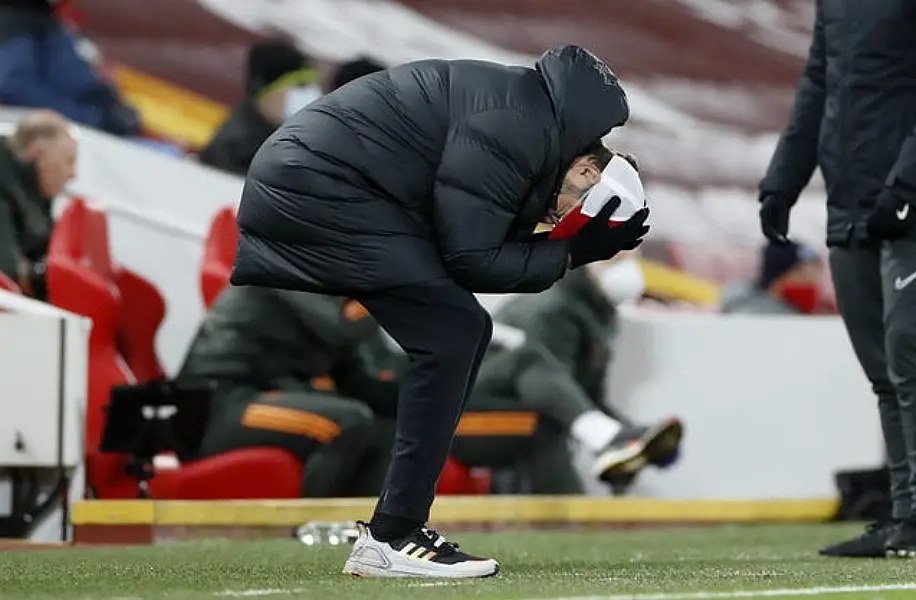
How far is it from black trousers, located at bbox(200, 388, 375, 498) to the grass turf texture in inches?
24.8

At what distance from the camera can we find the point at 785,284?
1012 centimetres

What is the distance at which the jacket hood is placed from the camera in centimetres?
449

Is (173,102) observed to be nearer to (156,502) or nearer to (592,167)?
(156,502)

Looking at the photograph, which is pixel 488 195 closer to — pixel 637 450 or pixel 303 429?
pixel 303 429

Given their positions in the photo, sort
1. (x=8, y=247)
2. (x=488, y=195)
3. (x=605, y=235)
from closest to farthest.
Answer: (x=488, y=195) < (x=605, y=235) < (x=8, y=247)

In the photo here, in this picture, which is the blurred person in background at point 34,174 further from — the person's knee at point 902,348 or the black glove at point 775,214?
the person's knee at point 902,348

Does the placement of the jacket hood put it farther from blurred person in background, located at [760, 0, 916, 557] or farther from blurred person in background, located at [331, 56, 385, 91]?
blurred person in background, located at [331, 56, 385, 91]

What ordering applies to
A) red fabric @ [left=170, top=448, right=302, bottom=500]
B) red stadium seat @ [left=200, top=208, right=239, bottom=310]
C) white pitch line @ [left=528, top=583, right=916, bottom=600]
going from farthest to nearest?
red stadium seat @ [left=200, top=208, right=239, bottom=310]
red fabric @ [left=170, top=448, right=302, bottom=500]
white pitch line @ [left=528, top=583, right=916, bottom=600]

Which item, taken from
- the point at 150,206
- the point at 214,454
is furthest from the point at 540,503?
the point at 150,206

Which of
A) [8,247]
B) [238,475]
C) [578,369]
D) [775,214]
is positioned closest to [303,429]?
[238,475]

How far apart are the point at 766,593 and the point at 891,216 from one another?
5.21ft

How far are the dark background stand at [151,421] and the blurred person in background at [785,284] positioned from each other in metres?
3.77

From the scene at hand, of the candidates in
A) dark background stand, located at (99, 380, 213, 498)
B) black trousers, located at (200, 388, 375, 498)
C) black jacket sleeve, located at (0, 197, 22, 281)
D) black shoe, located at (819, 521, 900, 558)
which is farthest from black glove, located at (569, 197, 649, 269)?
black jacket sleeve, located at (0, 197, 22, 281)

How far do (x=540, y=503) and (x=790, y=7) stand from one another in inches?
192
